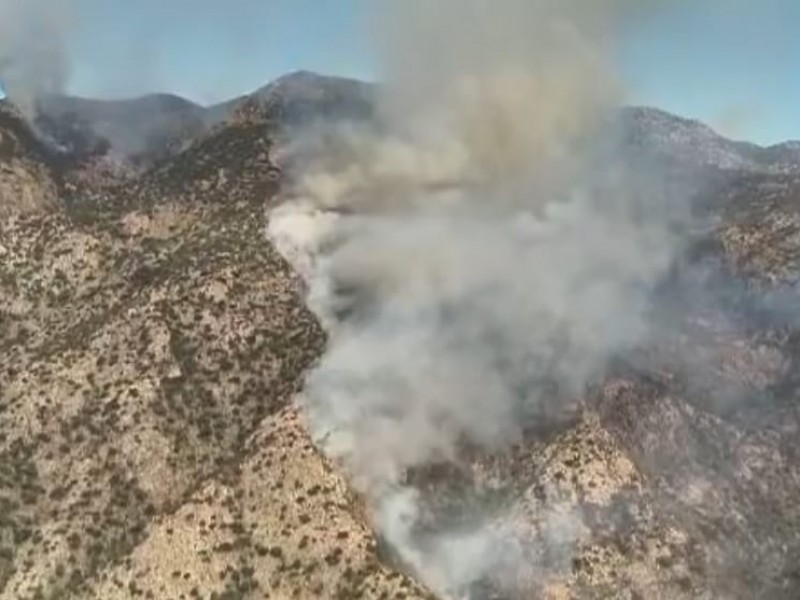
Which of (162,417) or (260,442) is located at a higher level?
(162,417)

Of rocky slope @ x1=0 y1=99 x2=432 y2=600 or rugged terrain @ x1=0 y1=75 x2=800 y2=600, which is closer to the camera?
rocky slope @ x1=0 y1=99 x2=432 y2=600

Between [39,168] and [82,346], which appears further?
[39,168]

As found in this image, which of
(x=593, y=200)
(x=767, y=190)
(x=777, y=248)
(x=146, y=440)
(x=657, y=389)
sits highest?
(x=767, y=190)

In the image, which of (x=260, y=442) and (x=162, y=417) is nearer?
(x=260, y=442)

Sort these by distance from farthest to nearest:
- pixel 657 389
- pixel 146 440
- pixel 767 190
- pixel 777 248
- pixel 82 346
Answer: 1. pixel 767 190
2. pixel 777 248
3. pixel 657 389
4. pixel 82 346
5. pixel 146 440

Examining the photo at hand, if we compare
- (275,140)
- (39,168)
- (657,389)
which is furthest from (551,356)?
(39,168)

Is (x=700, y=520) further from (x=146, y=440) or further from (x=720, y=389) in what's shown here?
(x=146, y=440)

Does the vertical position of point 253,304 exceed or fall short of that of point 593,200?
it falls short

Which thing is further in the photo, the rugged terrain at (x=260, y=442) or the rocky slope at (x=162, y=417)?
the rugged terrain at (x=260, y=442)
